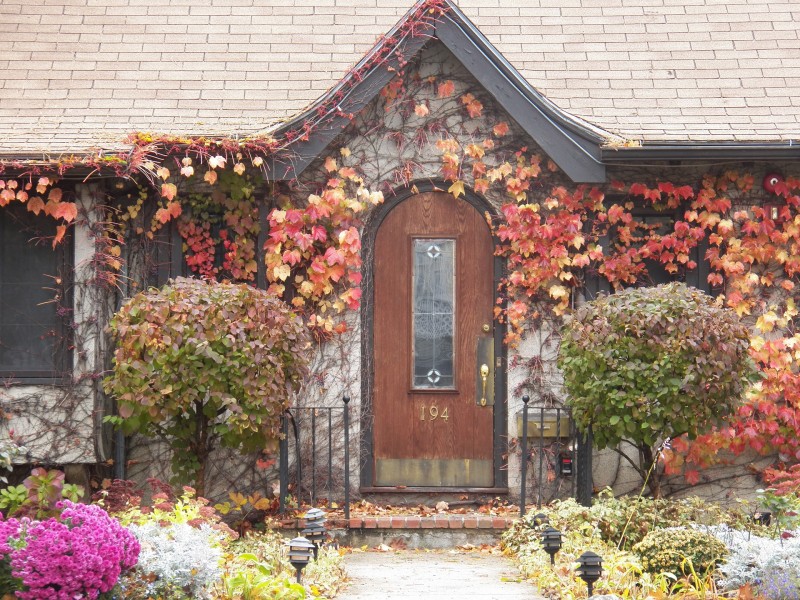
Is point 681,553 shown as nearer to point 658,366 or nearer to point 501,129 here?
point 658,366

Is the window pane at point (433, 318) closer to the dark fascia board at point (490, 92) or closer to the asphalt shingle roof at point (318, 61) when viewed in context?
the dark fascia board at point (490, 92)

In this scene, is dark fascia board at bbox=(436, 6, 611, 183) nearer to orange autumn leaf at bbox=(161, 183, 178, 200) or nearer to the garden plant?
the garden plant

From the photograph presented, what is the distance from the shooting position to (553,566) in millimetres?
6922

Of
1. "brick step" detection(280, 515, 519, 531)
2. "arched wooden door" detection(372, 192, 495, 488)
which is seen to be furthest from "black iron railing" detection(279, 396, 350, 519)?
"brick step" detection(280, 515, 519, 531)

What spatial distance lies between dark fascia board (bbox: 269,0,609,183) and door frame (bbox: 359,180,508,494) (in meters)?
0.81

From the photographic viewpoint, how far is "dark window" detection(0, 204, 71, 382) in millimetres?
8953

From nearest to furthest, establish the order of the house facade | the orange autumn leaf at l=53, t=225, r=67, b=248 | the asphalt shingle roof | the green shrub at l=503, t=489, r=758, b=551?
the green shrub at l=503, t=489, r=758, b=551
the orange autumn leaf at l=53, t=225, r=67, b=248
the house facade
the asphalt shingle roof

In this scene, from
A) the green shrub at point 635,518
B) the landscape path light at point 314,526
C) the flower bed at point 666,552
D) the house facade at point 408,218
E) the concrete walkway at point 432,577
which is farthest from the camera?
the house facade at point 408,218

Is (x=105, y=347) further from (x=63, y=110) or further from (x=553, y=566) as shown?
(x=553, y=566)

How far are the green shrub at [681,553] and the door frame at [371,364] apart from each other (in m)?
2.42

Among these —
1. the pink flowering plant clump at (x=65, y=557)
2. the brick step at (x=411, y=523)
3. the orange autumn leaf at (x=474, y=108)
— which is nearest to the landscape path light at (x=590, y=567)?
the pink flowering plant clump at (x=65, y=557)

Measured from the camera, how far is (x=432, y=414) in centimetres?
928

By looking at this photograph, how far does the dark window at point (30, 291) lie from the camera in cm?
895

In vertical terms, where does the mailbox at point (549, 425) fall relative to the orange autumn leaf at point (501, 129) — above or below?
below
